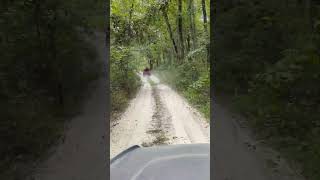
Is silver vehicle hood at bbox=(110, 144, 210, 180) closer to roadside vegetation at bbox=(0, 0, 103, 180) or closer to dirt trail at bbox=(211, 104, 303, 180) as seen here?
dirt trail at bbox=(211, 104, 303, 180)

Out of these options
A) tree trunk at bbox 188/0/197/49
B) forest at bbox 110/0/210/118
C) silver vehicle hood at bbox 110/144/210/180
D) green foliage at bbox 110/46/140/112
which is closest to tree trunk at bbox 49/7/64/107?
silver vehicle hood at bbox 110/144/210/180

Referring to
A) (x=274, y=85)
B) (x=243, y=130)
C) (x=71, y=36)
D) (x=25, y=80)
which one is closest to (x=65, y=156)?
(x=25, y=80)

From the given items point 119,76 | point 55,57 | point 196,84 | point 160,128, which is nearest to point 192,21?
point 119,76

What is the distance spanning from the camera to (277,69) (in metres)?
1.82

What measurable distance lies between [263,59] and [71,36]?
3.74 feet

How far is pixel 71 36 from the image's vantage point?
2.08 m

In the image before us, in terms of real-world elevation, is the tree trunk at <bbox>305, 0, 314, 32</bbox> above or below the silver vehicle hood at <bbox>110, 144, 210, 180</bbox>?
above

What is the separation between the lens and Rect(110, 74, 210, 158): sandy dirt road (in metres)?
6.92

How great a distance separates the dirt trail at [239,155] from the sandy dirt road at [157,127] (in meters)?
3.23

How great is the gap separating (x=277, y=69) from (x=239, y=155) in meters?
0.65

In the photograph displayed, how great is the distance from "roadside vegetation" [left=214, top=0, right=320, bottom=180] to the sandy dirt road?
3.61 meters

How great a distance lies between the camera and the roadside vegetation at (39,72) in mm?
1795

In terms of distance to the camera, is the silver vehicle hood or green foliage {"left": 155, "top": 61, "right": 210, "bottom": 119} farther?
green foliage {"left": 155, "top": 61, "right": 210, "bottom": 119}

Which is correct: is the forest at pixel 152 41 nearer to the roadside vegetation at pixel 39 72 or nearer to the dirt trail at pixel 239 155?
the dirt trail at pixel 239 155
